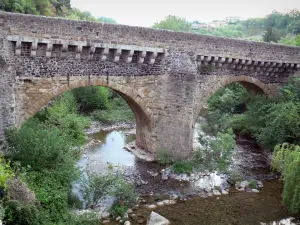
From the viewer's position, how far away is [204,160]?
14.1 meters

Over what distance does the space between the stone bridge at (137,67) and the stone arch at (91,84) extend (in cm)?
4

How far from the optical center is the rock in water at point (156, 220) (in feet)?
33.4

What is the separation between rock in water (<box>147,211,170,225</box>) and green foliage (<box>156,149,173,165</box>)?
4.42 metres

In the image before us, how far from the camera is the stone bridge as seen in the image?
1095 centimetres

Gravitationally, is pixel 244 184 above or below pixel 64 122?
below

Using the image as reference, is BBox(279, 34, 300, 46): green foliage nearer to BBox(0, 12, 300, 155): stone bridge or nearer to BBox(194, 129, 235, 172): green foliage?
BBox(0, 12, 300, 155): stone bridge

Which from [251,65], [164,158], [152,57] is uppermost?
[152,57]

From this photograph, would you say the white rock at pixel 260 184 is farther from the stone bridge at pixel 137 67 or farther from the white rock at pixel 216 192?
the stone bridge at pixel 137 67

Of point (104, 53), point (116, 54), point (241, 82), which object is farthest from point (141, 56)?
point (241, 82)

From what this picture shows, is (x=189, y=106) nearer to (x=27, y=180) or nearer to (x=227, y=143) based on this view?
(x=227, y=143)

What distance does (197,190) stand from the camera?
12.9m

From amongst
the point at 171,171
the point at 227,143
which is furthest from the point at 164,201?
the point at 227,143

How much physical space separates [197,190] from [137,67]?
573cm

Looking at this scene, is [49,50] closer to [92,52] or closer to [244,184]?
[92,52]
